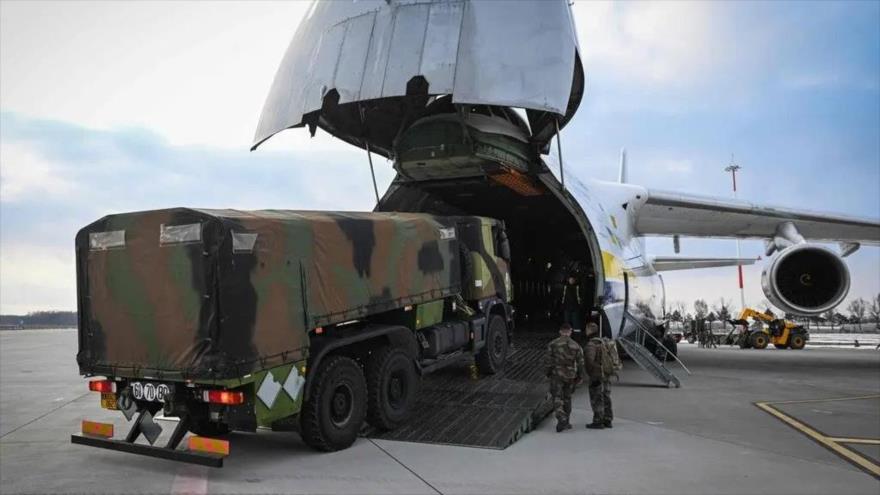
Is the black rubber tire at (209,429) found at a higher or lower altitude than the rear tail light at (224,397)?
lower

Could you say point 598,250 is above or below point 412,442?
above

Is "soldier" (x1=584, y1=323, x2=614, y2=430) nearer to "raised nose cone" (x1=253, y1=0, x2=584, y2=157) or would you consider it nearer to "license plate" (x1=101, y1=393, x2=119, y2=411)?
"raised nose cone" (x1=253, y1=0, x2=584, y2=157)

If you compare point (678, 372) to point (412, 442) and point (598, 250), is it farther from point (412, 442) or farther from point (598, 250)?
point (412, 442)

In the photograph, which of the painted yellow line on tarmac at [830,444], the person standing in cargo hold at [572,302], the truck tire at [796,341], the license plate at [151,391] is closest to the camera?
the license plate at [151,391]

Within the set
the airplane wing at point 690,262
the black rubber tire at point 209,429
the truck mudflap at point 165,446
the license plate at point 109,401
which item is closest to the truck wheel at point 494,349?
the black rubber tire at point 209,429

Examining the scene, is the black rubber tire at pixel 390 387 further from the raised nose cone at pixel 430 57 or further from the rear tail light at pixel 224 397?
the raised nose cone at pixel 430 57

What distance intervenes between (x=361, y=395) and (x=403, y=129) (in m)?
4.98

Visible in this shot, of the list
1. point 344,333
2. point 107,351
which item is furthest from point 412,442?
point 107,351

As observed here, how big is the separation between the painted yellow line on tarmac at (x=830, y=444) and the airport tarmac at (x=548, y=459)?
19mm

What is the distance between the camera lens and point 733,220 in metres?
16.1

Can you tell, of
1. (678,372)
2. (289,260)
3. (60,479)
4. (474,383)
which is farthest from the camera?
(678,372)

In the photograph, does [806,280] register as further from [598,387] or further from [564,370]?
[564,370]

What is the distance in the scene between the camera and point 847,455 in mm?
6320

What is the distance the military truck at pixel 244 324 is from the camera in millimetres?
5293
